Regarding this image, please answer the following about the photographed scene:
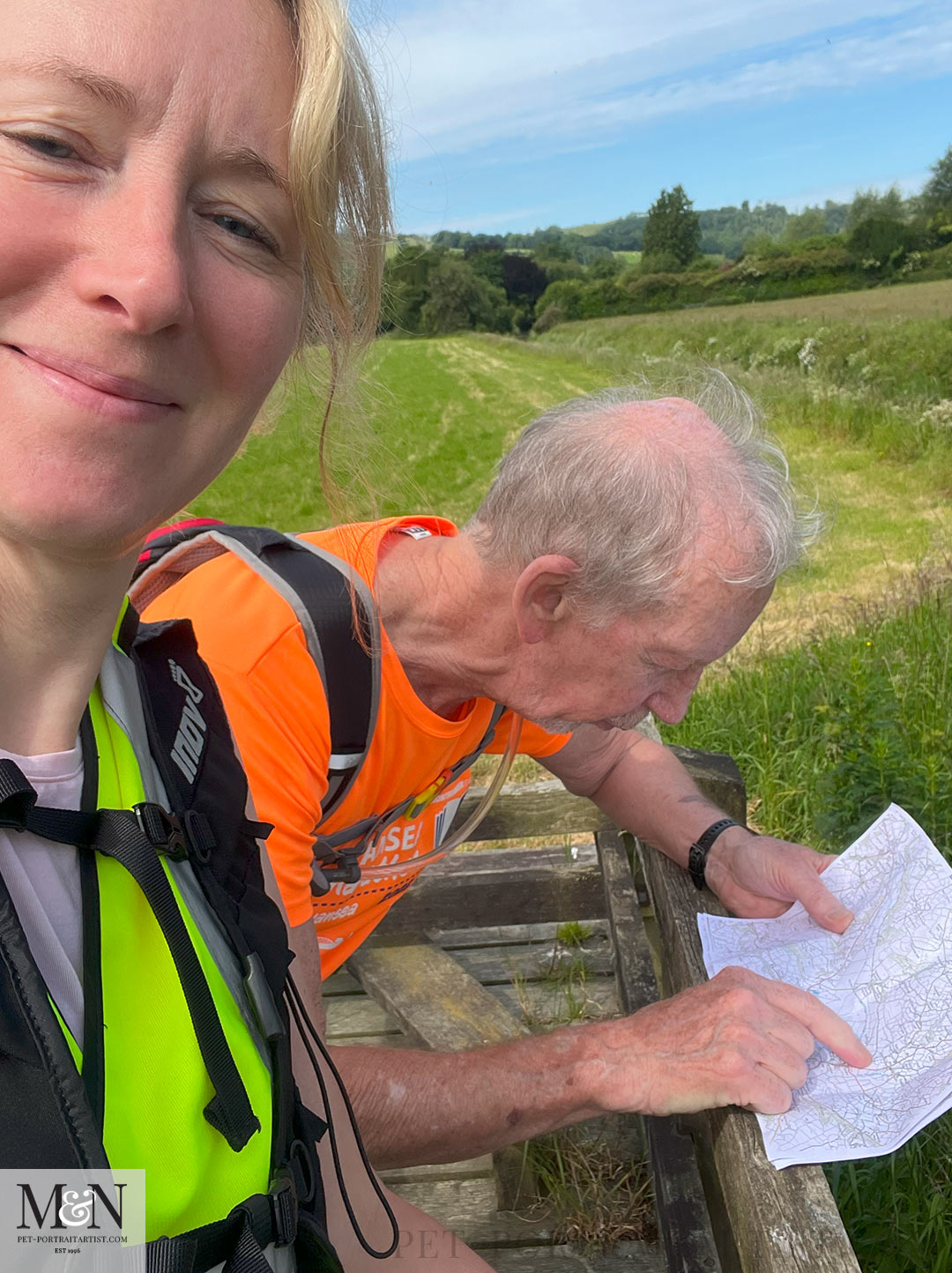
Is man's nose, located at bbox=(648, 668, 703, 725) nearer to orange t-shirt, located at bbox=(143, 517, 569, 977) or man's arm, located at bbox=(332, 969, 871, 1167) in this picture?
orange t-shirt, located at bbox=(143, 517, 569, 977)

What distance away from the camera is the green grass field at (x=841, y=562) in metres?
1.97

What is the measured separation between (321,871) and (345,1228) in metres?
0.64

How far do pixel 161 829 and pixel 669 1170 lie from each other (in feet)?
3.69

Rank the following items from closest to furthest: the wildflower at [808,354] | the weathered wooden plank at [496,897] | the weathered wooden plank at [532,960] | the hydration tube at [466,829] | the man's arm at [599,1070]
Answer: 1. the man's arm at [599,1070]
2. the hydration tube at [466,829]
3. the weathered wooden plank at [496,897]
4. the weathered wooden plank at [532,960]
5. the wildflower at [808,354]

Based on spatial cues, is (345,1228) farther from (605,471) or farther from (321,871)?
(605,471)

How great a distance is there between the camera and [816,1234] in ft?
3.80

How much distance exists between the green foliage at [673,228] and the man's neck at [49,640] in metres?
54.6

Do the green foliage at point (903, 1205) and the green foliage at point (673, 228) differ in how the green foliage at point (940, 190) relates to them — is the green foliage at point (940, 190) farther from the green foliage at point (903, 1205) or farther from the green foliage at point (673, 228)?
the green foliage at point (903, 1205)

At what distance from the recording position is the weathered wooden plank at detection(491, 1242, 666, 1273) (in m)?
2.03

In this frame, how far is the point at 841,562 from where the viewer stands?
322 inches

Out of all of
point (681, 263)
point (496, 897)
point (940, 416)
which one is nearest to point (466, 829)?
point (496, 897)

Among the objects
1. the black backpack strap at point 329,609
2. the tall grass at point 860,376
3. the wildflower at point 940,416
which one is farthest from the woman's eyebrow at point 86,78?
the wildflower at point 940,416

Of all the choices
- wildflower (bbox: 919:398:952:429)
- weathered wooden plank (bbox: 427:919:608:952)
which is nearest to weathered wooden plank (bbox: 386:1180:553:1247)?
weathered wooden plank (bbox: 427:919:608:952)

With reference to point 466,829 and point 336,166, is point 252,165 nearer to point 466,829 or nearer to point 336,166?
point 336,166
